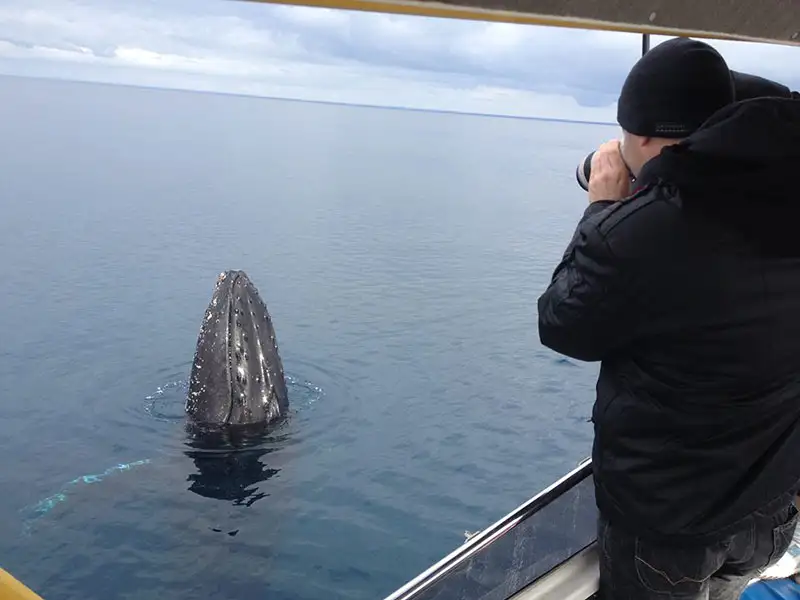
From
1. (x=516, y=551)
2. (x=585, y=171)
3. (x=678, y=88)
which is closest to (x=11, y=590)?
(x=678, y=88)

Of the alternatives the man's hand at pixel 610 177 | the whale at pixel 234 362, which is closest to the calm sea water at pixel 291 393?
the whale at pixel 234 362

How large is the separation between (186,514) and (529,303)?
40.8 ft

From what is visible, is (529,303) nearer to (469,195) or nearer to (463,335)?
(463,335)

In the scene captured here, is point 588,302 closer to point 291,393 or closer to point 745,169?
point 745,169

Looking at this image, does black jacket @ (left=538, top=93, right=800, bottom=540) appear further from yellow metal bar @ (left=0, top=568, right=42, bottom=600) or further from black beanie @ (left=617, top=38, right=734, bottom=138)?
yellow metal bar @ (left=0, top=568, right=42, bottom=600)

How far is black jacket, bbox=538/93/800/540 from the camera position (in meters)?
1.68

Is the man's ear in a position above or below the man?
above

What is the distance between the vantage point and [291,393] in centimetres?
1171

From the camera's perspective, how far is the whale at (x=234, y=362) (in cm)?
785

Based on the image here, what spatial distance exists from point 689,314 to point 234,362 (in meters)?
6.59

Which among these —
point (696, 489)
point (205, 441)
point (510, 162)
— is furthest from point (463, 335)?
point (510, 162)

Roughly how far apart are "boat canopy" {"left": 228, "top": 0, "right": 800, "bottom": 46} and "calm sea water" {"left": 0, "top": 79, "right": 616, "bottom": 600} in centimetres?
568

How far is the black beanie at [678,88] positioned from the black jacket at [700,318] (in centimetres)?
17

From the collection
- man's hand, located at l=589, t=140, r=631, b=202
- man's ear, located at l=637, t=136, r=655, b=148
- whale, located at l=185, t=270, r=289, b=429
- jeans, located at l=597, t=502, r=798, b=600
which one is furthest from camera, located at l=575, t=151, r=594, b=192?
whale, located at l=185, t=270, r=289, b=429
